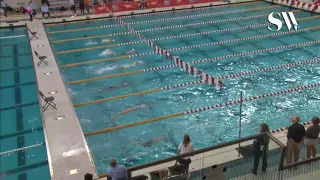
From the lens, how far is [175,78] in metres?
11.3

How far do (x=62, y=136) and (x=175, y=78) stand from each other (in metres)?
4.43

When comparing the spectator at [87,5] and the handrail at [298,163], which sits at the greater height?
the spectator at [87,5]

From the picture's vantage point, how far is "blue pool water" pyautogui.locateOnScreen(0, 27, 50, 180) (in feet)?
25.0

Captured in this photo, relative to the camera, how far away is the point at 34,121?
9344 mm

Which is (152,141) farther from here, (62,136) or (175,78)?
(175,78)

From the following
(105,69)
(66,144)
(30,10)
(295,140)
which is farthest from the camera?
(30,10)

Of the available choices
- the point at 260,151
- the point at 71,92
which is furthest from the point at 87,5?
the point at 260,151

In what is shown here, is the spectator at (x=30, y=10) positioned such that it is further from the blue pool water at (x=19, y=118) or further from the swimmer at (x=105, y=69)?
the swimmer at (x=105, y=69)

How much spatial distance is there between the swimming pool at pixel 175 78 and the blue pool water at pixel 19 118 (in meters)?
1.12

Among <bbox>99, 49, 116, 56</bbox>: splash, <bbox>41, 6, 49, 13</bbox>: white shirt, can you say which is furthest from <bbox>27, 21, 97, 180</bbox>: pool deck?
<bbox>41, 6, 49, 13</bbox>: white shirt

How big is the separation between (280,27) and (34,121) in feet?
38.4

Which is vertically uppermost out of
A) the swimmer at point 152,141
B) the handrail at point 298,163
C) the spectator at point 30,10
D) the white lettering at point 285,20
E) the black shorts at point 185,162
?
the spectator at point 30,10

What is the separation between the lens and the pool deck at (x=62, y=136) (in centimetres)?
690

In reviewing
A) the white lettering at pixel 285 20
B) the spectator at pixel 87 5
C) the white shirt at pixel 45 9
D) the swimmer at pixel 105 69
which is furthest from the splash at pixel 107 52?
the white lettering at pixel 285 20
